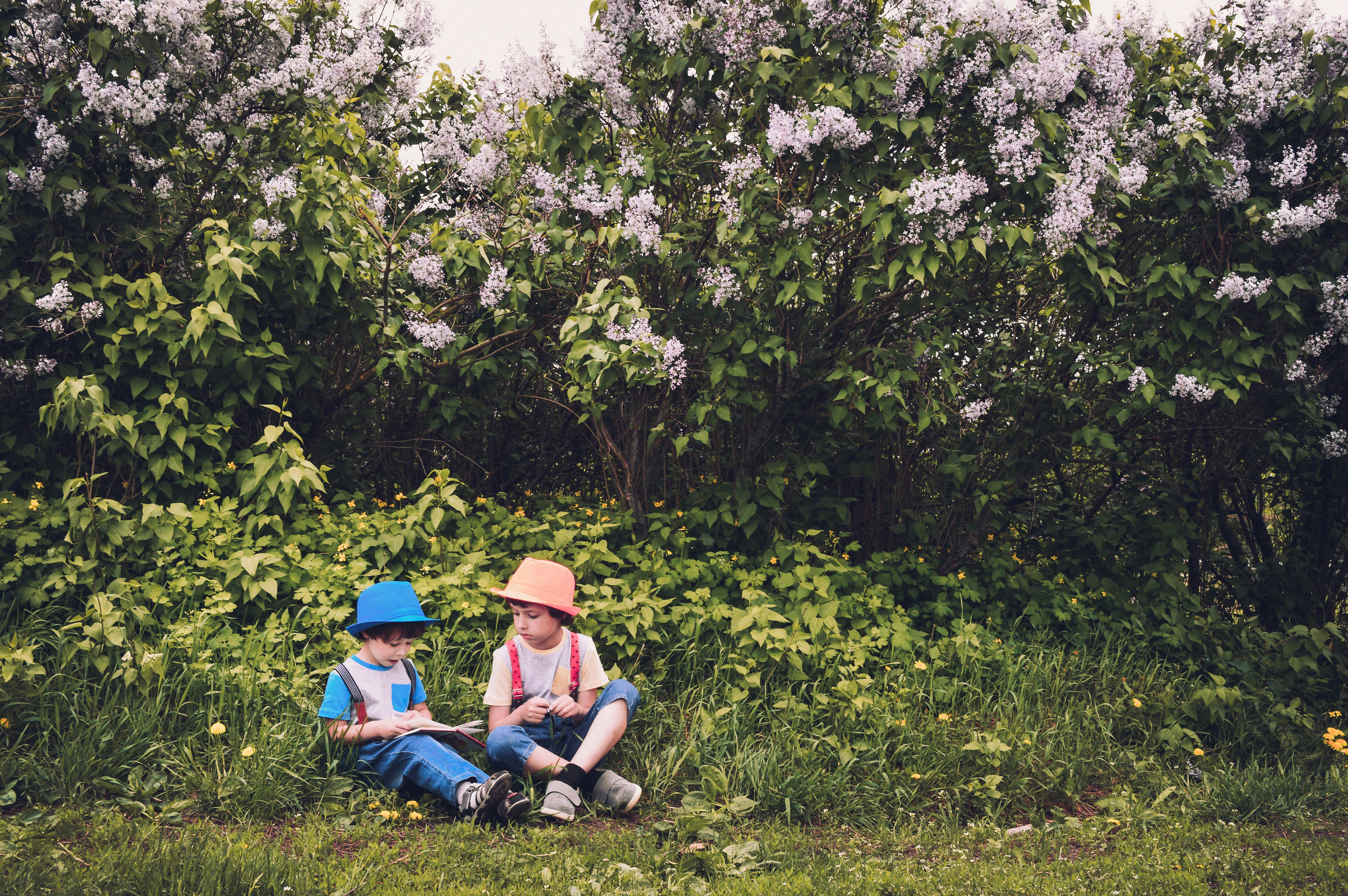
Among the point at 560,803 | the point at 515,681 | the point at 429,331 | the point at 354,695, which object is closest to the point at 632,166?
the point at 429,331

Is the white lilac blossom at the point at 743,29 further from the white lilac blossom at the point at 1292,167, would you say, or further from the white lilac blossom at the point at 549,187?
the white lilac blossom at the point at 1292,167

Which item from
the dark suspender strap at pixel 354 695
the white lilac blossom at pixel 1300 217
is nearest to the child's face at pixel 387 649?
the dark suspender strap at pixel 354 695

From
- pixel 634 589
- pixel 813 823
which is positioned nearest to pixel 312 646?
pixel 634 589

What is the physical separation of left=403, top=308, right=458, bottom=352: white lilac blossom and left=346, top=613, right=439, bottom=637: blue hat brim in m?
1.83

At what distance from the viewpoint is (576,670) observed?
3.72 m

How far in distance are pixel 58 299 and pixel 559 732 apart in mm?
3243

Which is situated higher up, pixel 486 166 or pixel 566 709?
pixel 486 166

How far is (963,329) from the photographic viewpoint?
5535mm

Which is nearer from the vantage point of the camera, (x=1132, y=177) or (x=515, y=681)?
(x=515, y=681)

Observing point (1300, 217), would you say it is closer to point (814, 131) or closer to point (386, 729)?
point (814, 131)

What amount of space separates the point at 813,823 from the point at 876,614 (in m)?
1.37

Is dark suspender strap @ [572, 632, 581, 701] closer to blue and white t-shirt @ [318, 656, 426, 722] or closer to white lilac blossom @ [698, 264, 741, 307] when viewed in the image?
blue and white t-shirt @ [318, 656, 426, 722]

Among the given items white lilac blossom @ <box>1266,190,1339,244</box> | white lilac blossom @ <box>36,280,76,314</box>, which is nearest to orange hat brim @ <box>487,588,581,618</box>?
white lilac blossom @ <box>36,280,76,314</box>

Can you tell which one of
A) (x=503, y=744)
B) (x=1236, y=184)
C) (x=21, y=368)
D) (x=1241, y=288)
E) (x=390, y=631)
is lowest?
(x=503, y=744)
